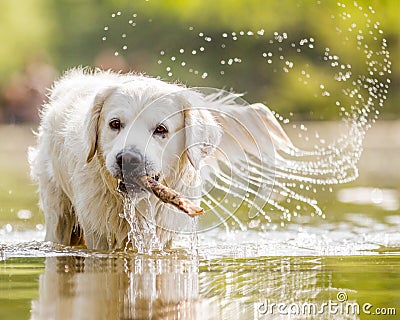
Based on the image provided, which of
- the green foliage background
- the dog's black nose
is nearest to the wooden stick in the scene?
the dog's black nose

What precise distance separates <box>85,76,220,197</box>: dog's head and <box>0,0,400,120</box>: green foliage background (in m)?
15.0

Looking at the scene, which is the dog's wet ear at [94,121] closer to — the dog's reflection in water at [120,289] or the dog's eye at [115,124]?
the dog's eye at [115,124]

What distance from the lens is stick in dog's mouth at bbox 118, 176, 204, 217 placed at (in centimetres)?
552

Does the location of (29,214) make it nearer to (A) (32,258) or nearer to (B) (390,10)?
(A) (32,258)

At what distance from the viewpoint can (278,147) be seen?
279 inches

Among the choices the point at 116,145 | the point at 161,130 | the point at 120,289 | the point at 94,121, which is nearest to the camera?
the point at 120,289

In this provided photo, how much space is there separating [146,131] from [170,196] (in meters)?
0.38

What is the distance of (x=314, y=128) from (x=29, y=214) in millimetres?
12185

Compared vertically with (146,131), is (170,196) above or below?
below

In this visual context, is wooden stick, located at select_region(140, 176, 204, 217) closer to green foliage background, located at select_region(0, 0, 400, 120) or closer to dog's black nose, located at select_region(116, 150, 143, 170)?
dog's black nose, located at select_region(116, 150, 143, 170)

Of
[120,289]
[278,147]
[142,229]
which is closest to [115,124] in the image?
[142,229]

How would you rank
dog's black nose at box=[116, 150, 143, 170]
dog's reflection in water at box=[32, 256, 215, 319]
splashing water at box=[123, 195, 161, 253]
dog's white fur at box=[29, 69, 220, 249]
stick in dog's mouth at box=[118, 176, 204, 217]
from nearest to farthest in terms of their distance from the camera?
dog's reflection in water at box=[32, 256, 215, 319] < dog's black nose at box=[116, 150, 143, 170] < stick in dog's mouth at box=[118, 176, 204, 217] < dog's white fur at box=[29, 69, 220, 249] < splashing water at box=[123, 195, 161, 253]

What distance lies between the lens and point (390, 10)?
72.4ft

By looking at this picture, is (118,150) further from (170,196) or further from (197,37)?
(197,37)
